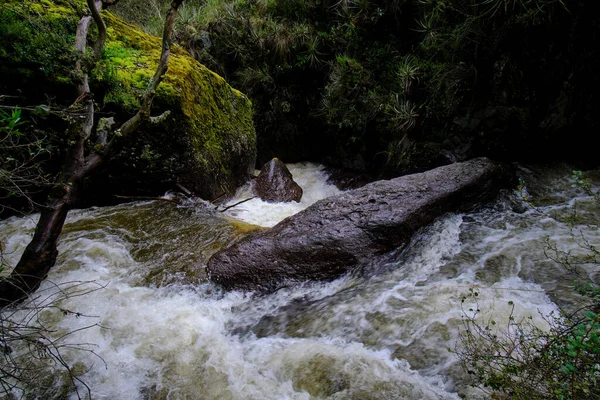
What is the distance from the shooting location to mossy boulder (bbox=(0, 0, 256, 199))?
311 cm

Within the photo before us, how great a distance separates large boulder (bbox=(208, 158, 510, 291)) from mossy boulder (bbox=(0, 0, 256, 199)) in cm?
168

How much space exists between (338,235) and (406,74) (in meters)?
3.58

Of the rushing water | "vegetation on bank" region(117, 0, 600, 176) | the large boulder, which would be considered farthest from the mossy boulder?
"vegetation on bank" region(117, 0, 600, 176)

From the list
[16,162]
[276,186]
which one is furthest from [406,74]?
[16,162]

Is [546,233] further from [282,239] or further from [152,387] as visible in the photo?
[152,387]

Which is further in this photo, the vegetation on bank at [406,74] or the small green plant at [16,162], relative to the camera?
the vegetation on bank at [406,74]

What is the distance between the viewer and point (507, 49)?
4180 millimetres

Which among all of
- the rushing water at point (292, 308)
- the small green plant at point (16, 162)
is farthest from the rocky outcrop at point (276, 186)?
the small green plant at point (16, 162)

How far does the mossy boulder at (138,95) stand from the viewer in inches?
123

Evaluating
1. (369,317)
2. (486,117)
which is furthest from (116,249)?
(486,117)

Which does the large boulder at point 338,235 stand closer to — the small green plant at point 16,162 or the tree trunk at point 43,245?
the tree trunk at point 43,245

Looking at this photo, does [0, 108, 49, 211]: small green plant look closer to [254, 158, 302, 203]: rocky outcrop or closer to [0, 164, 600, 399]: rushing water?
[0, 164, 600, 399]: rushing water

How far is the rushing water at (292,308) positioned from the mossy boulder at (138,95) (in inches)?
26.2

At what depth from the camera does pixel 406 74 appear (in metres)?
5.21
